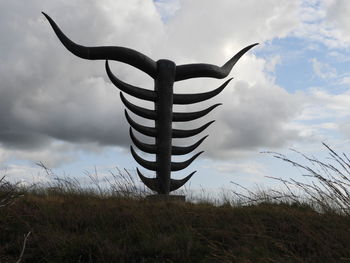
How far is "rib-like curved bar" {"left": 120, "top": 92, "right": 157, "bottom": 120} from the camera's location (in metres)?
7.92

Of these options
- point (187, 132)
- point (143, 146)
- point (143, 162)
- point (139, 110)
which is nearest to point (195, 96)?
point (187, 132)

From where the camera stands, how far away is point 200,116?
8.69 metres

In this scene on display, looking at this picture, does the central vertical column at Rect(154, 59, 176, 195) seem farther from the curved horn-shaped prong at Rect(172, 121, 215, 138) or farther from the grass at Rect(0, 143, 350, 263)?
the grass at Rect(0, 143, 350, 263)

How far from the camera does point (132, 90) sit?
793 cm

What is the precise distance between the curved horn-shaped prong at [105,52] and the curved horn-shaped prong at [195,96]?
892 mm

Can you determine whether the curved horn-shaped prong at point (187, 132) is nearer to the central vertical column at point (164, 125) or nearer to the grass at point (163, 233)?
the central vertical column at point (164, 125)

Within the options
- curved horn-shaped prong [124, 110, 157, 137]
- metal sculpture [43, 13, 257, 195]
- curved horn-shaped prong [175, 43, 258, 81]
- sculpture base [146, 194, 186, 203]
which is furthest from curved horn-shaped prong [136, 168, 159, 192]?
curved horn-shaped prong [175, 43, 258, 81]

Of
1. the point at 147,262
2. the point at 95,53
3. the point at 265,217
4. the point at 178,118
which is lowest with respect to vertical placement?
the point at 147,262

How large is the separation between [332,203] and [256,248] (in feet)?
6.13

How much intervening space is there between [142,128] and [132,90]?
28.6 inches

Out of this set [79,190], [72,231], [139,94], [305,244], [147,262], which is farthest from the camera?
[139,94]

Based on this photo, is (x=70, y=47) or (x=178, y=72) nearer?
(x=70, y=47)

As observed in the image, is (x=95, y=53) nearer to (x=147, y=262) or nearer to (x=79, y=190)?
(x=79, y=190)

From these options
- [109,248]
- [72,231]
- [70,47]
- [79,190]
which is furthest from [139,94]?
[109,248]
